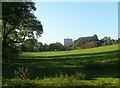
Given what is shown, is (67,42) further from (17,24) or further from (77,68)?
(77,68)

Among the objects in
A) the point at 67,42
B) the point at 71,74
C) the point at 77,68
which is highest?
the point at 67,42

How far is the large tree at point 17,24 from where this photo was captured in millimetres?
46906

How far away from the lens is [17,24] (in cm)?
5606

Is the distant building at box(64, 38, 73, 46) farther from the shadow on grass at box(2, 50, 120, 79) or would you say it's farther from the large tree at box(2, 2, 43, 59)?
the shadow on grass at box(2, 50, 120, 79)

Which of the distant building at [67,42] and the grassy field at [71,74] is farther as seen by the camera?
the distant building at [67,42]

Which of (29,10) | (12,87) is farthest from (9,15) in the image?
(12,87)

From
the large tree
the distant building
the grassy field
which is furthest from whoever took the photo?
the distant building

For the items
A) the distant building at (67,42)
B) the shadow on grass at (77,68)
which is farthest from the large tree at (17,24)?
the distant building at (67,42)

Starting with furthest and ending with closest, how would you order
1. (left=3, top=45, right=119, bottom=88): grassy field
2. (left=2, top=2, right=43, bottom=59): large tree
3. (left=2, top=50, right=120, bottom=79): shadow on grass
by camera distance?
(left=2, top=2, right=43, bottom=59): large tree < (left=2, top=50, right=120, bottom=79): shadow on grass < (left=3, top=45, right=119, bottom=88): grassy field

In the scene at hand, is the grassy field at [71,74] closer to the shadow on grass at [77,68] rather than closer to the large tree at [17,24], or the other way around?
the shadow on grass at [77,68]

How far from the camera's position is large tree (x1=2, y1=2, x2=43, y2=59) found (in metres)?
46.9

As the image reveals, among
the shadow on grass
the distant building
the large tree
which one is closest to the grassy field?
the shadow on grass

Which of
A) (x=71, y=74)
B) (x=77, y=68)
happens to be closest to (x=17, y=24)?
(x=77, y=68)

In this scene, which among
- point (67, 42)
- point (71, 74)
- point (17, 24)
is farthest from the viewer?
point (67, 42)
